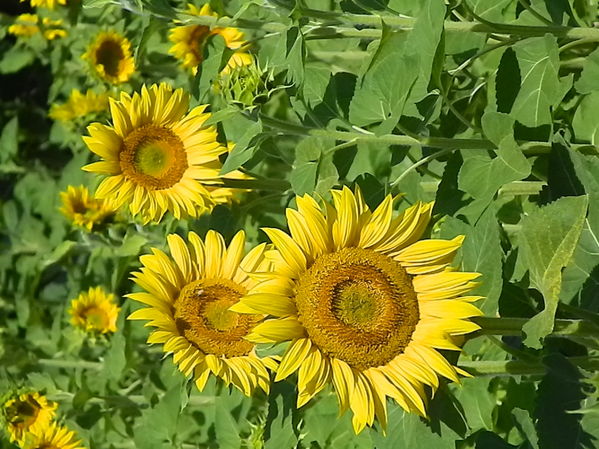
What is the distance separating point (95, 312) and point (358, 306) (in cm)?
155

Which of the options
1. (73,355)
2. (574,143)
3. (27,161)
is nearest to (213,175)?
(574,143)

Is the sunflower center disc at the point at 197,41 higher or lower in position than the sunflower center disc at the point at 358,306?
higher

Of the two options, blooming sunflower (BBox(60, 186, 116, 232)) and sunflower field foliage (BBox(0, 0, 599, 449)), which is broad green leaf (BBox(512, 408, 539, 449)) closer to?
sunflower field foliage (BBox(0, 0, 599, 449))

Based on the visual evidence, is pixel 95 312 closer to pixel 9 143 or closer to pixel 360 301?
pixel 9 143

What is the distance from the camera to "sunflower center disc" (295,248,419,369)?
1.08m

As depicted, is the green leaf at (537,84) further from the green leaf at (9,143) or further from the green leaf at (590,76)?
the green leaf at (9,143)

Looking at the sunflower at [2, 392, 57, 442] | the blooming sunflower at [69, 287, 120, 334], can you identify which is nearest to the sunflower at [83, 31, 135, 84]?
the blooming sunflower at [69, 287, 120, 334]

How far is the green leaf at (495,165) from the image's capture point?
3.96 feet

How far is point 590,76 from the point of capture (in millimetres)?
1379

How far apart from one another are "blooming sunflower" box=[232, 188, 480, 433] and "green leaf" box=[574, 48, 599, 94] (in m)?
0.48

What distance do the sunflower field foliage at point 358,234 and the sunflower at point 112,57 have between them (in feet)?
1.16

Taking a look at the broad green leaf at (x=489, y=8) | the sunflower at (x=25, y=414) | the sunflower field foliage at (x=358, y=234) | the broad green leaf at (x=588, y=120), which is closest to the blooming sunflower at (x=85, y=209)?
the sunflower field foliage at (x=358, y=234)

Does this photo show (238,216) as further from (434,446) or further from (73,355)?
(73,355)

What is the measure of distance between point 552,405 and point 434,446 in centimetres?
20
